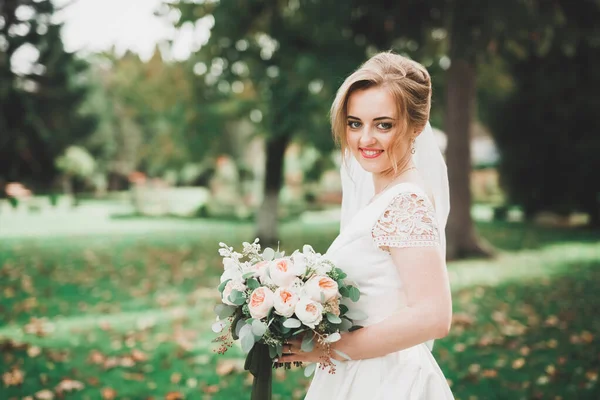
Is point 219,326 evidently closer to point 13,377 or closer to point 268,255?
point 268,255

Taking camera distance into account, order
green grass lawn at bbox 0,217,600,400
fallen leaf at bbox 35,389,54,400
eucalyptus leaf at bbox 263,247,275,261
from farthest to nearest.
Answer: green grass lawn at bbox 0,217,600,400
fallen leaf at bbox 35,389,54,400
eucalyptus leaf at bbox 263,247,275,261

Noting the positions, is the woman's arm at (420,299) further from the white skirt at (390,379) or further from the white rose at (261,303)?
the white rose at (261,303)

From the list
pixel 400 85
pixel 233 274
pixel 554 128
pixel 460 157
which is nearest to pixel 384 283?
pixel 233 274

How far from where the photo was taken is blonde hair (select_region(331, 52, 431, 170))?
6.17ft

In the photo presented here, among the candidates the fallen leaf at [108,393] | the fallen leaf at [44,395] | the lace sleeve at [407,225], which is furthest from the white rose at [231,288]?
the fallen leaf at [44,395]

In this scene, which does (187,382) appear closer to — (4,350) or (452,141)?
(4,350)

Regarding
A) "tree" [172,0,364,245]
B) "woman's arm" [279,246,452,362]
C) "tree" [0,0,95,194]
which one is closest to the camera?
"woman's arm" [279,246,452,362]

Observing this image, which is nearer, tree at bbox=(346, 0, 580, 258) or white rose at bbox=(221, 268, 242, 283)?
white rose at bbox=(221, 268, 242, 283)

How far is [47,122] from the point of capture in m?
25.6

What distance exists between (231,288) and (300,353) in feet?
1.16

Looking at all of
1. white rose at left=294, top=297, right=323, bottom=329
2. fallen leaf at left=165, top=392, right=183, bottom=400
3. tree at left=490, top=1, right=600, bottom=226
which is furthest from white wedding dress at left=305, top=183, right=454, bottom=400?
tree at left=490, top=1, right=600, bottom=226

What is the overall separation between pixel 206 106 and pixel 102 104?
33.5m

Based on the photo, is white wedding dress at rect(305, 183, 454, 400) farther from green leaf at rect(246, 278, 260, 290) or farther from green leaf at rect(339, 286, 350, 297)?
green leaf at rect(246, 278, 260, 290)

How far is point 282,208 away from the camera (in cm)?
2642
